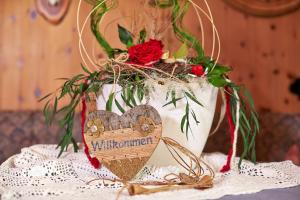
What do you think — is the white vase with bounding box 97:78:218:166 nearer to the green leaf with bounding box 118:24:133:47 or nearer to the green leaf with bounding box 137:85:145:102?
the green leaf with bounding box 137:85:145:102

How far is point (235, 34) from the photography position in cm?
204

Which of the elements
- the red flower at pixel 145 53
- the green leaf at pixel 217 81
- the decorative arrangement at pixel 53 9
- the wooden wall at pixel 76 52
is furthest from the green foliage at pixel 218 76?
the decorative arrangement at pixel 53 9

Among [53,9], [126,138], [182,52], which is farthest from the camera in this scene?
[53,9]

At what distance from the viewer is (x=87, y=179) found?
0.77 metres

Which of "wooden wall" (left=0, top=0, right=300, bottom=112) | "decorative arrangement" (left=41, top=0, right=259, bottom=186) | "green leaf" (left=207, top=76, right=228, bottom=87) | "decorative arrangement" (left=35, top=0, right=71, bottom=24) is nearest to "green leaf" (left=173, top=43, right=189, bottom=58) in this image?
"decorative arrangement" (left=41, top=0, right=259, bottom=186)

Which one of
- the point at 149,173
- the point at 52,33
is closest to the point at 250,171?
the point at 149,173

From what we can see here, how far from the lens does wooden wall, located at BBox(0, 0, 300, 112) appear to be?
6.70 feet

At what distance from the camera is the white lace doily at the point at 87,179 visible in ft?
2.17

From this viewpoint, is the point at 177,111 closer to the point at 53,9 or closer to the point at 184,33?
the point at 184,33

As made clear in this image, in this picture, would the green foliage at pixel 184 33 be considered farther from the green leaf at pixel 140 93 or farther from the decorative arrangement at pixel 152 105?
the green leaf at pixel 140 93

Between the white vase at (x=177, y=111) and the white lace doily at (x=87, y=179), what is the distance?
59 millimetres

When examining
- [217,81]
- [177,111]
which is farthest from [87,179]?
[217,81]

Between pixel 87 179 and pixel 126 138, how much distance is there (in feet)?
0.44

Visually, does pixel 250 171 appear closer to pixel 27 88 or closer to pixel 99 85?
pixel 99 85
